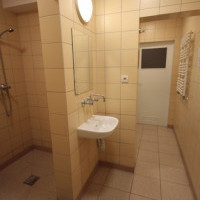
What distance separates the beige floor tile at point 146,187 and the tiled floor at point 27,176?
3.15 ft

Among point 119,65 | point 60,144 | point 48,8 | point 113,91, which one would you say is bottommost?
point 60,144

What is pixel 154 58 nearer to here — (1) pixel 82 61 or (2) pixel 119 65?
(2) pixel 119 65

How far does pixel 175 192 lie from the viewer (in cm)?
163

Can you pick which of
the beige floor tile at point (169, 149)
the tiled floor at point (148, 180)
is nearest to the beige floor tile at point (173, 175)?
the tiled floor at point (148, 180)

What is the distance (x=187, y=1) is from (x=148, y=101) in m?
2.28

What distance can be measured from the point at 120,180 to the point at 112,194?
24cm

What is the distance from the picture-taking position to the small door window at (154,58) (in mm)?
3082

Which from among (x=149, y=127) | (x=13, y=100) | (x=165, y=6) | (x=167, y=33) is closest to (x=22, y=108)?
(x=13, y=100)

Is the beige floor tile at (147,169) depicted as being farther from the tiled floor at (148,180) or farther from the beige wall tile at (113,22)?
the beige wall tile at (113,22)

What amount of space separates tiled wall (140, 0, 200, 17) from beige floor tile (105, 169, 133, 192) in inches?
77.0

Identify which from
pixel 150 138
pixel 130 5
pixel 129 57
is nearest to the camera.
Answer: pixel 130 5

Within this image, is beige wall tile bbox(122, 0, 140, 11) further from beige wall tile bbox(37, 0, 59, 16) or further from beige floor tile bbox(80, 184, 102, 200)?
beige floor tile bbox(80, 184, 102, 200)

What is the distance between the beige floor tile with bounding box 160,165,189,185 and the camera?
1803 millimetres

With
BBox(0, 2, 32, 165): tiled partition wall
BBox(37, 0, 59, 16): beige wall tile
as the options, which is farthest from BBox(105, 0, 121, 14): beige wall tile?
BBox(0, 2, 32, 165): tiled partition wall
